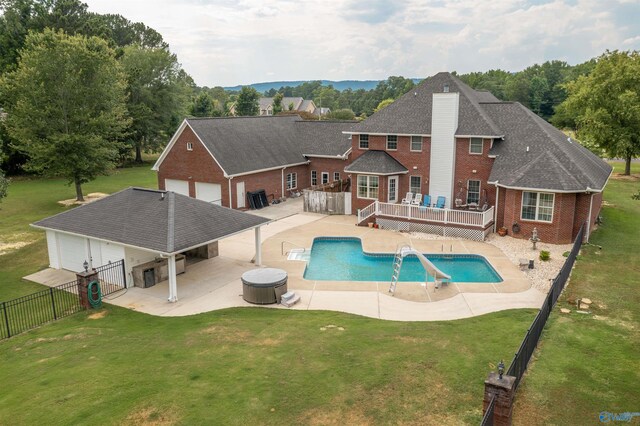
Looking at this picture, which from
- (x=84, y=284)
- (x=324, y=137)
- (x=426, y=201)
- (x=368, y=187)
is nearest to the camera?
(x=84, y=284)

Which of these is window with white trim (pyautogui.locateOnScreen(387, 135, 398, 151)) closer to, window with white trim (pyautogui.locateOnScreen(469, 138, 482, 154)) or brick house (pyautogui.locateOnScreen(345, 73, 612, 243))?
brick house (pyautogui.locateOnScreen(345, 73, 612, 243))

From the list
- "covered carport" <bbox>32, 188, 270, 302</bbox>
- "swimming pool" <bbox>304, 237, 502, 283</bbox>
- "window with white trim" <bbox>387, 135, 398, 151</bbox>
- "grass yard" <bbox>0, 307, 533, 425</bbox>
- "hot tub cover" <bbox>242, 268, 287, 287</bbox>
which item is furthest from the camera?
"window with white trim" <bbox>387, 135, 398, 151</bbox>

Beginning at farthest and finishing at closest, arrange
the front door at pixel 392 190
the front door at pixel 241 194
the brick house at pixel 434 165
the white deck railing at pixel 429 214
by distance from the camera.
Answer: the front door at pixel 241 194
the front door at pixel 392 190
the white deck railing at pixel 429 214
the brick house at pixel 434 165

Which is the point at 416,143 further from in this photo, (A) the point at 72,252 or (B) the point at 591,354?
(A) the point at 72,252

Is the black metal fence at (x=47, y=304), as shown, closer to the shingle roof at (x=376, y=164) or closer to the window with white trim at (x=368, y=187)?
the shingle roof at (x=376, y=164)

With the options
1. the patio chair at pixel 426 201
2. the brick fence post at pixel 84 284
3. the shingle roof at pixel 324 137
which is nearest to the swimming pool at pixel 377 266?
the patio chair at pixel 426 201

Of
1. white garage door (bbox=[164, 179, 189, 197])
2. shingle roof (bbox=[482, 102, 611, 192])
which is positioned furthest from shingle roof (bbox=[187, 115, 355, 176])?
shingle roof (bbox=[482, 102, 611, 192])

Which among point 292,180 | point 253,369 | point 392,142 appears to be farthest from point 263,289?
point 292,180
